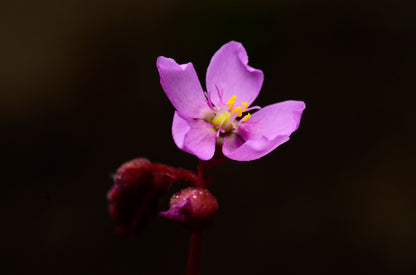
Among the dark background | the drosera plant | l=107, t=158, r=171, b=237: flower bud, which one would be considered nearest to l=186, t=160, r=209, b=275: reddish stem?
the drosera plant

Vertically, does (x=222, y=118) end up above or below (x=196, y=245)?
above

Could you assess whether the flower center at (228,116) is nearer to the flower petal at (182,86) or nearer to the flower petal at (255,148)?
the flower petal at (182,86)

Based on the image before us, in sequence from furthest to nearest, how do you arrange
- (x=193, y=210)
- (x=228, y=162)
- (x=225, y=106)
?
(x=228, y=162)
(x=225, y=106)
(x=193, y=210)

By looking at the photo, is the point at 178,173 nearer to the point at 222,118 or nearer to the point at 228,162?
the point at 222,118

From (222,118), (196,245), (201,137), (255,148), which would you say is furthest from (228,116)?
(196,245)

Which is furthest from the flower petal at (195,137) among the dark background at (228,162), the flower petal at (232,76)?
the dark background at (228,162)

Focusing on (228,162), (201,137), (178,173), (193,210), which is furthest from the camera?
(228,162)

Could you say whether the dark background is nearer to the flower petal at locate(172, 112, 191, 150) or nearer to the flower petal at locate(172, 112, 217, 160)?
the flower petal at locate(172, 112, 217, 160)

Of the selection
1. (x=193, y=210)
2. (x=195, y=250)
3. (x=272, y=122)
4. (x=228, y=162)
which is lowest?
(x=228, y=162)

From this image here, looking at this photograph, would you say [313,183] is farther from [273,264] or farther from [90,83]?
[90,83]
